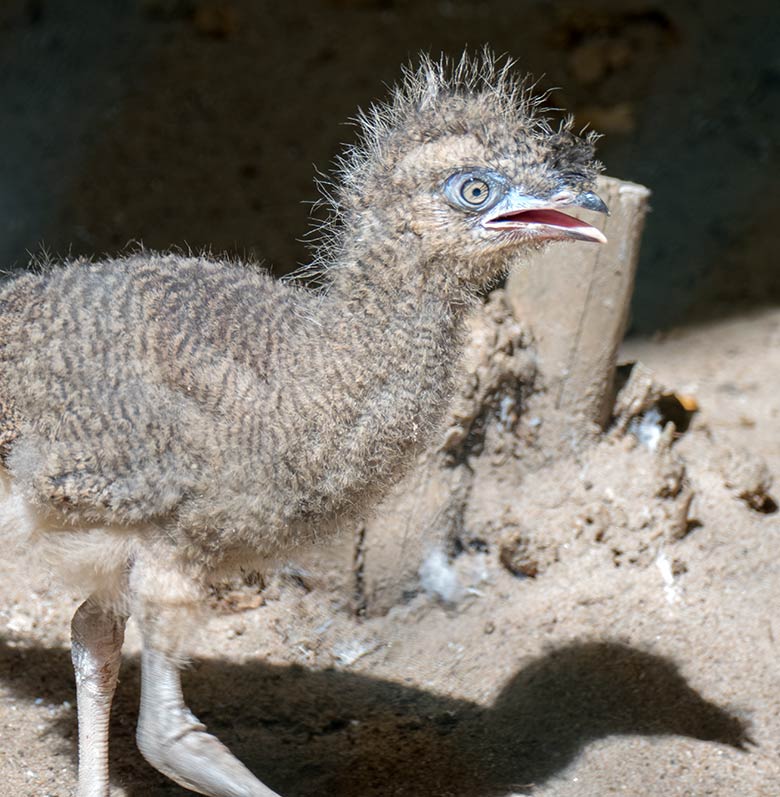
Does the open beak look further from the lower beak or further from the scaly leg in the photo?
the scaly leg

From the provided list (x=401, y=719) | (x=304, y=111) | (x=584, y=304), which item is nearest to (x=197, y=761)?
(x=401, y=719)

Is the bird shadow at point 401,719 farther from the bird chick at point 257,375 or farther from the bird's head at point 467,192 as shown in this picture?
the bird's head at point 467,192

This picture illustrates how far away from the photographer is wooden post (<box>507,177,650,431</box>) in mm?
3645

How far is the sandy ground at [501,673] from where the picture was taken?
322 cm

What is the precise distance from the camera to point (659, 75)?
6.71m

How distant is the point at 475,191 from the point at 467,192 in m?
0.02

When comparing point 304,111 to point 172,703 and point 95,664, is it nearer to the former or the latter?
point 95,664

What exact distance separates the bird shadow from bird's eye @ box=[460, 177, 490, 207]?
1528 mm

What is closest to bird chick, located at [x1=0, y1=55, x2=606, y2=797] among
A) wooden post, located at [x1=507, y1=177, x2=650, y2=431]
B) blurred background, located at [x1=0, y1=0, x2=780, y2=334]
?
wooden post, located at [x1=507, y1=177, x2=650, y2=431]

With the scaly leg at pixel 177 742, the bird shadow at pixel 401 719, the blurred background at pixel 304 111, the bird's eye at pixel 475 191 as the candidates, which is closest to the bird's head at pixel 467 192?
the bird's eye at pixel 475 191

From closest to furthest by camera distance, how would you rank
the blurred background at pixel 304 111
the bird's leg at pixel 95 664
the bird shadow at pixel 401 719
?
the bird's leg at pixel 95 664 < the bird shadow at pixel 401 719 < the blurred background at pixel 304 111

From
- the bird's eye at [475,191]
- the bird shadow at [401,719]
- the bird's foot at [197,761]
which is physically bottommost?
the bird shadow at [401,719]

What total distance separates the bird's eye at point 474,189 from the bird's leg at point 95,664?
4.41 feet

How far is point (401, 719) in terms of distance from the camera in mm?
3430
